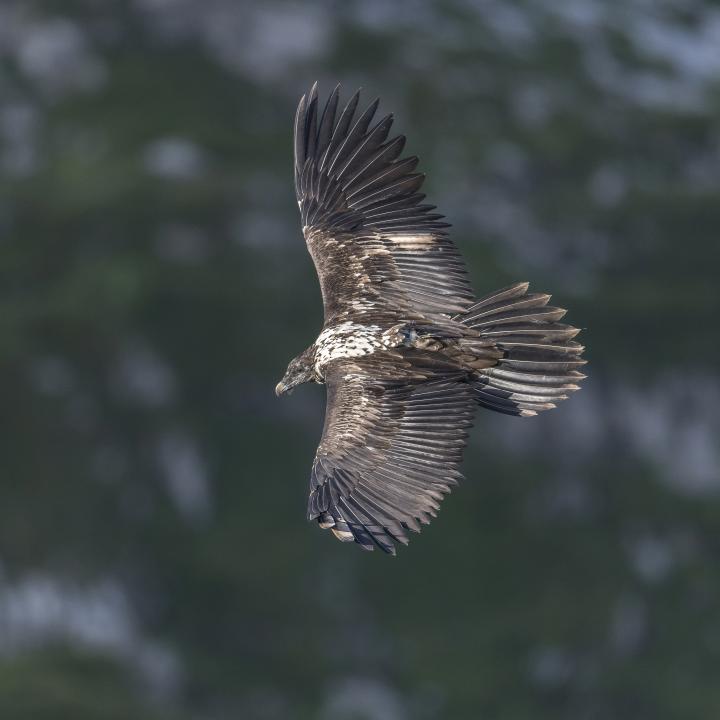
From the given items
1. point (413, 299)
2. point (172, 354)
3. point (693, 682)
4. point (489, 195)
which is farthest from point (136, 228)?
point (413, 299)

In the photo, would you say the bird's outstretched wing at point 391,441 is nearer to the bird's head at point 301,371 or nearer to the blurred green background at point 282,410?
the bird's head at point 301,371

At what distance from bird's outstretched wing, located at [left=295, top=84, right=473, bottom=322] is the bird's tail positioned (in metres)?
0.60

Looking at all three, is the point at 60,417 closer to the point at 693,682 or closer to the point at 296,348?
the point at 296,348

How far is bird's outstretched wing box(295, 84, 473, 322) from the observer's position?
23672mm

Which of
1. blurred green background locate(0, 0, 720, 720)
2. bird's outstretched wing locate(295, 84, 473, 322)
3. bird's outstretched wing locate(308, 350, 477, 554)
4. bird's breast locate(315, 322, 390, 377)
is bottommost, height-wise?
bird's outstretched wing locate(308, 350, 477, 554)

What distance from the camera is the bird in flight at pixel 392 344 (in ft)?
71.3

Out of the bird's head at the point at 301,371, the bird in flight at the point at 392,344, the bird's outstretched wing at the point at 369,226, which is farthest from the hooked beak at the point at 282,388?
the bird's outstretched wing at the point at 369,226

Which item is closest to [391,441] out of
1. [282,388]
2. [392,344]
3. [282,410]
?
[392,344]

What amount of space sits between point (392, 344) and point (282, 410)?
7488cm

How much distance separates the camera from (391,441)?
868 inches

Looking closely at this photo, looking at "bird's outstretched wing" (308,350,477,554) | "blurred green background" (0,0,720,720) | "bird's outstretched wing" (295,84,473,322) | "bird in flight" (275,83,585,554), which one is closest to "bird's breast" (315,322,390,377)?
"bird in flight" (275,83,585,554)

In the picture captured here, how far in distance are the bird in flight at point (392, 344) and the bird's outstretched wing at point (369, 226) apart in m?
0.02

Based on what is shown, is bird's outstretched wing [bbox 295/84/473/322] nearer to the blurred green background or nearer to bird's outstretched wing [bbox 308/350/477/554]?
bird's outstretched wing [bbox 308/350/477/554]

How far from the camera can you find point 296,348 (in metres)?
96.6
